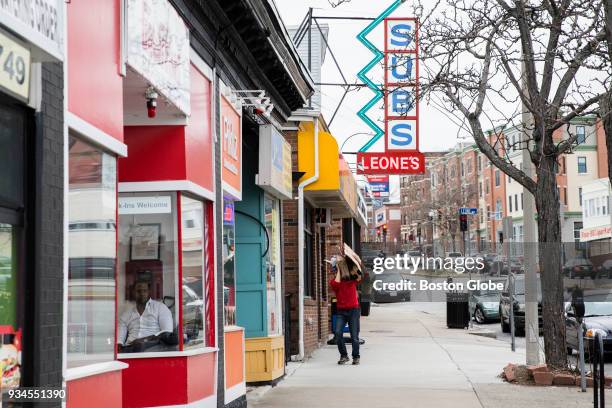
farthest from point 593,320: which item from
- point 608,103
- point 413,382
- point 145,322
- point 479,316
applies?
point 145,322

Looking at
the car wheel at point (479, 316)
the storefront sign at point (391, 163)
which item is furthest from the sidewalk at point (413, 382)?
the car wheel at point (479, 316)

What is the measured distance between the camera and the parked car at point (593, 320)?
18.7 meters

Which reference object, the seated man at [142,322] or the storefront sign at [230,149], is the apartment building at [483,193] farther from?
the seated man at [142,322]

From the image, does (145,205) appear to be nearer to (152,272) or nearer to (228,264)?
(152,272)

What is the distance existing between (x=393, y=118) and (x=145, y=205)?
43.8 ft

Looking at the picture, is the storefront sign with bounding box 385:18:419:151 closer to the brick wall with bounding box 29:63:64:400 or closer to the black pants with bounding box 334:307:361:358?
the black pants with bounding box 334:307:361:358

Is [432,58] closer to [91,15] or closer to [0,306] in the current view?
[91,15]

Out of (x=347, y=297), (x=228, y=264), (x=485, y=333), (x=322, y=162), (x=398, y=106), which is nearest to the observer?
(x=228, y=264)

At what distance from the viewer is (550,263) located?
14.2 metres

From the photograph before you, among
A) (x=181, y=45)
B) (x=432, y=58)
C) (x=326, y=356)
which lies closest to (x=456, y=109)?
(x=432, y=58)

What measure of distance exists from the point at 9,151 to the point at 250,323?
8690 millimetres

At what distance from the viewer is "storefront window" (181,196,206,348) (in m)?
8.95

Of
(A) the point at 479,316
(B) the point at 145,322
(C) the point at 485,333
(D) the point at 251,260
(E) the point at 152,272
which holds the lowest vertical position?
(C) the point at 485,333

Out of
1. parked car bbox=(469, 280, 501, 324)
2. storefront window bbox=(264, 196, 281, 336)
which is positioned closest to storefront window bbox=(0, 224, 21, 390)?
storefront window bbox=(264, 196, 281, 336)
